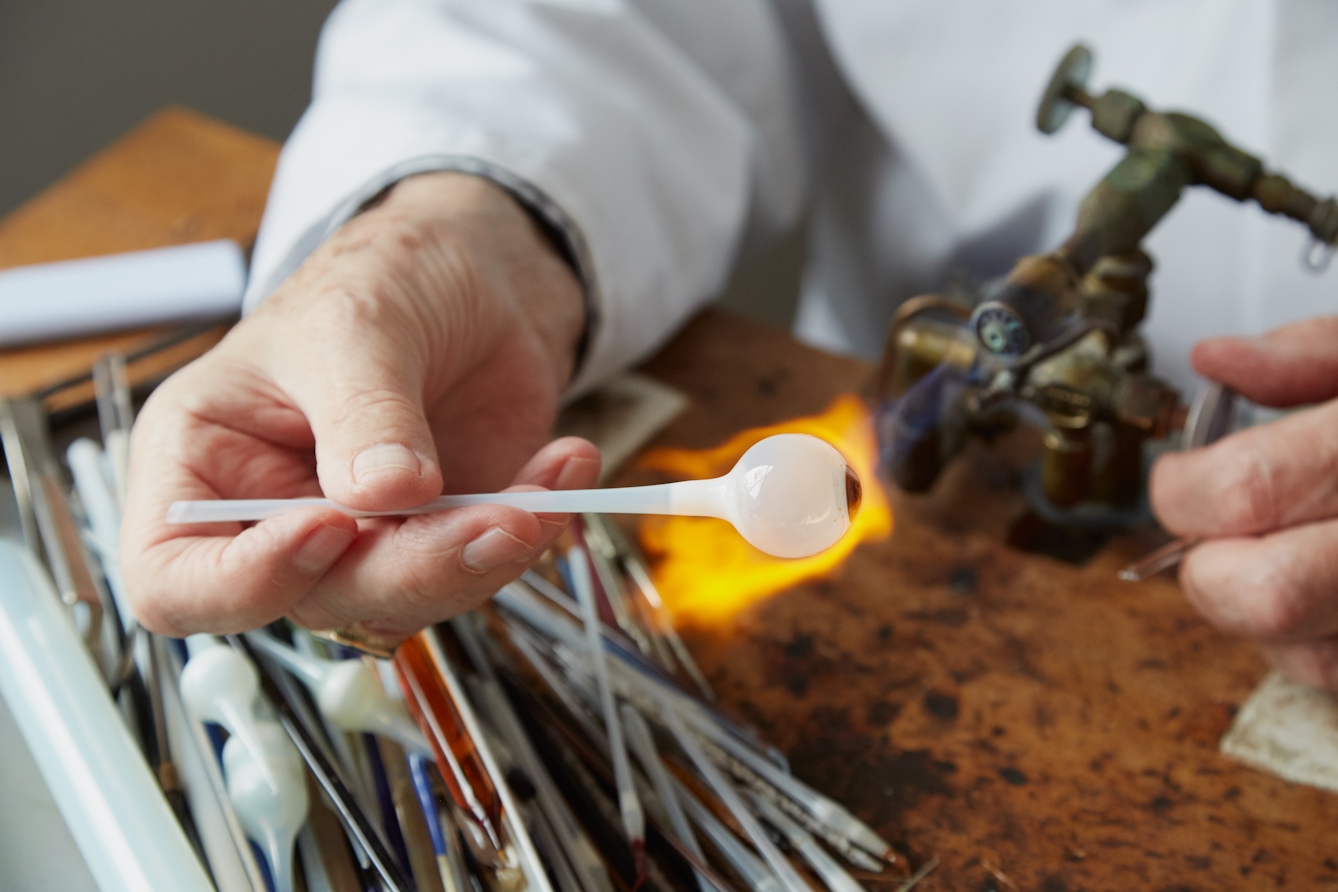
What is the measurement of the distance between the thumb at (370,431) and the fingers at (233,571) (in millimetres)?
25

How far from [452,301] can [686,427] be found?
327 mm

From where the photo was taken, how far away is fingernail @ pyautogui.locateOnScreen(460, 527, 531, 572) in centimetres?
48

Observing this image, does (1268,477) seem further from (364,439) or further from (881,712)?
(364,439)

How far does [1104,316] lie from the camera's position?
693 mm

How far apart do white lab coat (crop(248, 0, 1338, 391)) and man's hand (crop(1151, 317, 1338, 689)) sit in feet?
1.03

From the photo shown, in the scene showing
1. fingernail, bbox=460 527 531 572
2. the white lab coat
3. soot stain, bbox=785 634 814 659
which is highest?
the white lab coat

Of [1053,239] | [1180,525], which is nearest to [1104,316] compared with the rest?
[1180,525]

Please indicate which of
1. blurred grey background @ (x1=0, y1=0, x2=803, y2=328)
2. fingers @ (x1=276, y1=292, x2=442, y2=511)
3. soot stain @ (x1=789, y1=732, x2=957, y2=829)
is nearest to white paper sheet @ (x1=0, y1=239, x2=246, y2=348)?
fingers @ (x1=276, y1=292, x2=442, y2=511)

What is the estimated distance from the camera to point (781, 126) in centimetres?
113

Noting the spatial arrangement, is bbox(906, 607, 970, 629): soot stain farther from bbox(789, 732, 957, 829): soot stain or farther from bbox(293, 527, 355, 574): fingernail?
bbox(293, 527, 355, 574): fingernail

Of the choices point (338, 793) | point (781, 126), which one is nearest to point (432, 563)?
point (338, 793)

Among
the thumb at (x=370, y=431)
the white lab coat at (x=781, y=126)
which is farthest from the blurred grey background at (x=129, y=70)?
the thumb at (x=370, y=431)

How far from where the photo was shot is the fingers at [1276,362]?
2.31ft

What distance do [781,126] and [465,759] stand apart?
849 millimetres
